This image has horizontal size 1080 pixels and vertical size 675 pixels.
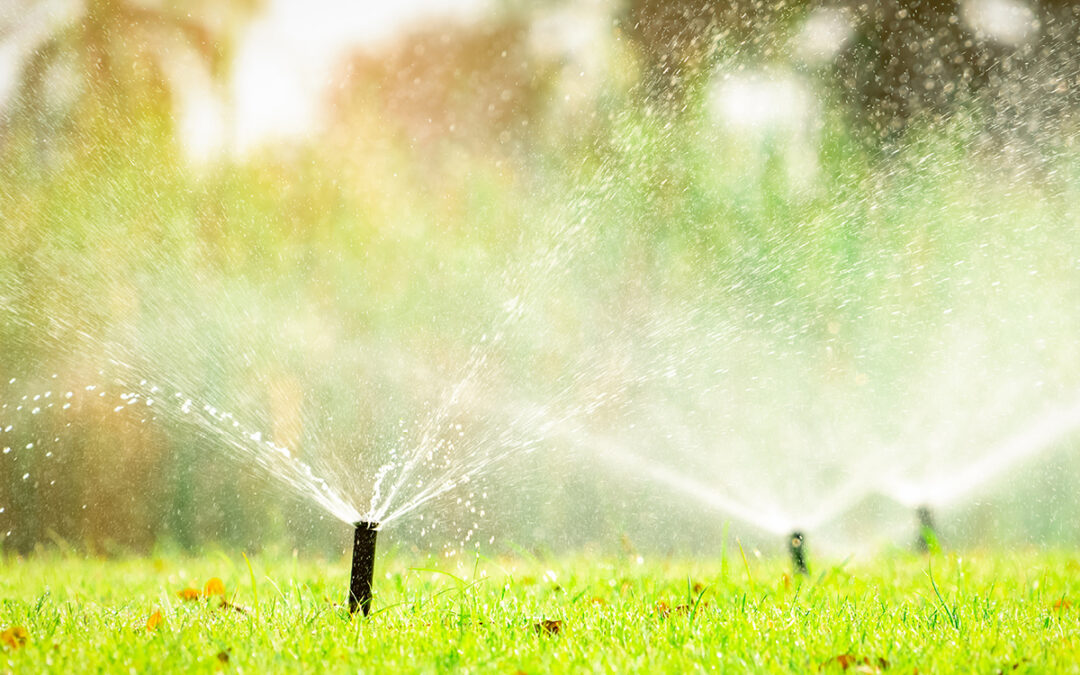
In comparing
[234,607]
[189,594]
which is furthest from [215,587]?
[234,607]

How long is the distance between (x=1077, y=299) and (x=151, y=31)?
27.3ft

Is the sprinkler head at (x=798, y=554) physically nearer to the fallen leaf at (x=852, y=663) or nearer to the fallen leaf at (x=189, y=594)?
the fallen leaf at (x=852, y=663)

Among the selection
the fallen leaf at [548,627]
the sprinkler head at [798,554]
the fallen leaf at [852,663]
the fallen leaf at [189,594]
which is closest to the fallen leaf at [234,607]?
the fallen leaf at [189,594]

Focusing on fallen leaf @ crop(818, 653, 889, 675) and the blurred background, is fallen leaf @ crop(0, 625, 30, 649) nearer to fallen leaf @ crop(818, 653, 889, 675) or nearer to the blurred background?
fallen leaf @ crop(818, 653, 889, 675)

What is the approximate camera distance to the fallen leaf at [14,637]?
227cm

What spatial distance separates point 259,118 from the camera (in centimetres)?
621

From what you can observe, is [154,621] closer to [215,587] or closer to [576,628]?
[215,587]

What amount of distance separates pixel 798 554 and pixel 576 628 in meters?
1.66

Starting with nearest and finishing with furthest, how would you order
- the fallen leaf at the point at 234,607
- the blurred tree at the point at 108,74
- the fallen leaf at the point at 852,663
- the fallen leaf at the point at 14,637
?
the fallen leaf at the point at 852,663, the fallen leaf at the point at 14,637, the fallen leaf at the point at 234,607, the blurred tree at the point at 108,74

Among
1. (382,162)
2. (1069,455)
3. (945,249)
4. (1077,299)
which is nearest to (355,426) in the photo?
(382,162)

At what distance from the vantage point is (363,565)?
8.18 ft

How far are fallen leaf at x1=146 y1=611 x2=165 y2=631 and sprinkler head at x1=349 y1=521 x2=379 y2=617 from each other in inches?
23.9

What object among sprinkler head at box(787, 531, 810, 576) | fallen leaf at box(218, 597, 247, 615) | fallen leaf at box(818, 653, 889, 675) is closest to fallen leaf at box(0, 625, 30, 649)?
fallen leaf at box(218, 597, 247, 615)

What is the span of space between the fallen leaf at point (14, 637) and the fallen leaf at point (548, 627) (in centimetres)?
151
